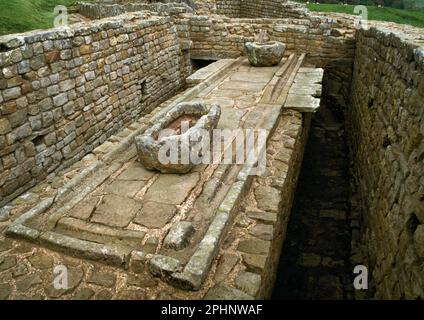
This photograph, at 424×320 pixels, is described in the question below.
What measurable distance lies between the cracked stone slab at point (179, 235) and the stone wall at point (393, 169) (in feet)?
5.95

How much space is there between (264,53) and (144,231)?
20.0 feet

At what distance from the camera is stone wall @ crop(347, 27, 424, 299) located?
2.92 meters

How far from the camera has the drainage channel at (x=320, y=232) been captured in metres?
4.76

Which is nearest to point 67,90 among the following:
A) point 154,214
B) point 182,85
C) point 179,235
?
point 154,214

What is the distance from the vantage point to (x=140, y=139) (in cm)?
412

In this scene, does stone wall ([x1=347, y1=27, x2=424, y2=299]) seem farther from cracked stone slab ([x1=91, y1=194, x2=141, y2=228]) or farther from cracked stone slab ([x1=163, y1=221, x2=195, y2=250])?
cracked stone slab ([x1=91, y1=194, x2=141, y2=228])

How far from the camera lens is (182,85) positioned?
34.4 ft

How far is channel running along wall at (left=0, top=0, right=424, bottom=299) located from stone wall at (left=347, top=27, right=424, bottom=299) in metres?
0.01

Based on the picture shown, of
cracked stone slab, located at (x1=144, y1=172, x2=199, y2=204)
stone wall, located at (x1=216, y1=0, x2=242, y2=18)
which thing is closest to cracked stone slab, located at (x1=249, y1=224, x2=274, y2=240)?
cracked stone slab, located at (x1=144, y1=172, x2=199, y2=204)

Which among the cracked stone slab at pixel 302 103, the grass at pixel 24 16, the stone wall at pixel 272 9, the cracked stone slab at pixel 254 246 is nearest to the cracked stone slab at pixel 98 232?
the cracked stone slab at pixel 254 246
